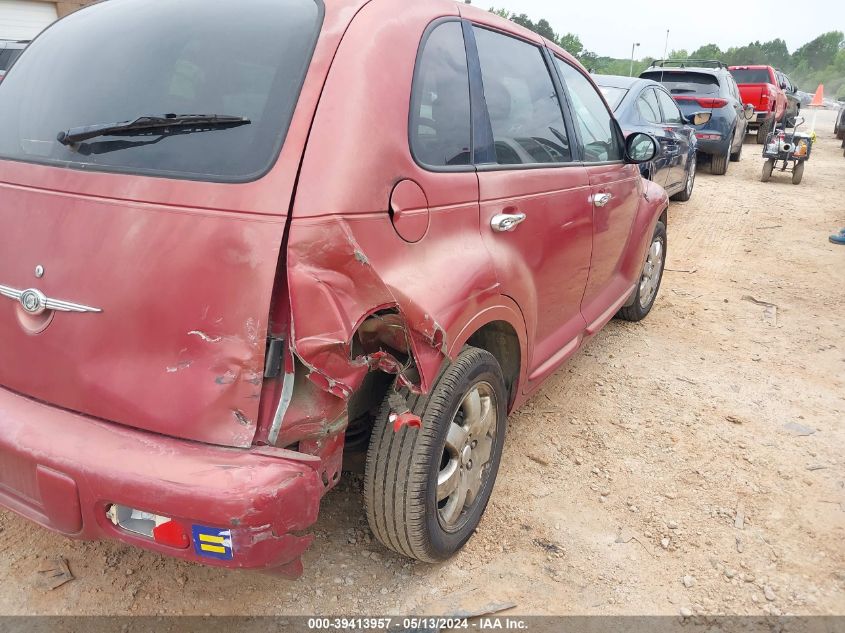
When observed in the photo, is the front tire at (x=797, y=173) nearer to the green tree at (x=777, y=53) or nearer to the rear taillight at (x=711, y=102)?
the rear taillight at (x=711, y=102)

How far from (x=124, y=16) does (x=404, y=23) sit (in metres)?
0.97

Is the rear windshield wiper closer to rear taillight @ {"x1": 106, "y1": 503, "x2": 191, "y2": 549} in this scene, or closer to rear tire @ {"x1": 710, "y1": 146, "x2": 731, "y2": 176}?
rear taillight @ {"x1": 106, "y1": 503, "x2": 191, "y2": 549}

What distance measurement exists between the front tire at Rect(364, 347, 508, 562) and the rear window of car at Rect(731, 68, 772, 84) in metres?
15.7

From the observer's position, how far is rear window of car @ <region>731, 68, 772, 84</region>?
14.8 m

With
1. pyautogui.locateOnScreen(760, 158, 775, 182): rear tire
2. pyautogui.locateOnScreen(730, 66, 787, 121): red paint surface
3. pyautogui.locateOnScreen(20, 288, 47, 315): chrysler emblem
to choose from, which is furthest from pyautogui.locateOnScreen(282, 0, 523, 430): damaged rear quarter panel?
pyautogui.locateOnScreen(730, 66, 787, 121): red paint surface

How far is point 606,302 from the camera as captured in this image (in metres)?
3.66

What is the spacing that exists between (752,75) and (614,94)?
1105 cm

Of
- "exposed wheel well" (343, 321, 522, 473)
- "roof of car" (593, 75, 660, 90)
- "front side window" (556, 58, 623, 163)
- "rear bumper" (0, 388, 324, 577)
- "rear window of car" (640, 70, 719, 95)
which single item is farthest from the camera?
"rear window of car" (640, 70, 719, 95)

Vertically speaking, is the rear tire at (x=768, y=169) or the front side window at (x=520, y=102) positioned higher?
the front side window at (x=520, y=102)

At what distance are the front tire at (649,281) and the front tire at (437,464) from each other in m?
2.55

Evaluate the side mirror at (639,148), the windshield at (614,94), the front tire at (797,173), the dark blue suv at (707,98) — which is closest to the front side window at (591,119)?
the side mirror at (639,148)

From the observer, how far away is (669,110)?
7.60 m

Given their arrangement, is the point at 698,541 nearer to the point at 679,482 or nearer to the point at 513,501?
the point at 679,482

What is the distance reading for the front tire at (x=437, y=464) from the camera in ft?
6.54
